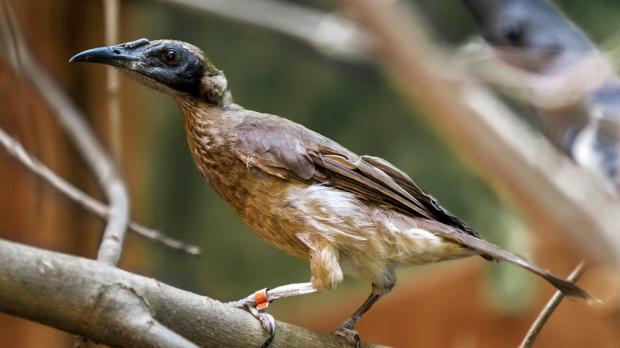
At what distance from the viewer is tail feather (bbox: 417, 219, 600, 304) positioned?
5.41 ft

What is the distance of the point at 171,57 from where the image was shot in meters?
1.88

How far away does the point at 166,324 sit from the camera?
1479 mm

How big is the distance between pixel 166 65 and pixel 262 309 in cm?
57

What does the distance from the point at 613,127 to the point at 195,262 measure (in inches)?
128

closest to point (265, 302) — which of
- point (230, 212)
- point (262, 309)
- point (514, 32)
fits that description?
point (262, 309)

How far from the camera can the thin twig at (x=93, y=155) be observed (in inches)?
72.3

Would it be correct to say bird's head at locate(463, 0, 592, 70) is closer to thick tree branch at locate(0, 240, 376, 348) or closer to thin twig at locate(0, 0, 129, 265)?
thin twig at locate(0, 0, 129, 265)

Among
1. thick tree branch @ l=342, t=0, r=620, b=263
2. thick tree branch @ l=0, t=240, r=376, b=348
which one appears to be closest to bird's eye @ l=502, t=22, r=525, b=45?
thick tree branch @ l=0, t=240, r=376, b=348

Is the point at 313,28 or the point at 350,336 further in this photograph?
the point at 313,28

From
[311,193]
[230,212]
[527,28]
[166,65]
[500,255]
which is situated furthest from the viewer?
[230,212]

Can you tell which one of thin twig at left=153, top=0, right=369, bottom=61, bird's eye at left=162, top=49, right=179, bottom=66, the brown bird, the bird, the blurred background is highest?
the bird

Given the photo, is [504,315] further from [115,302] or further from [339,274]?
[115,302]

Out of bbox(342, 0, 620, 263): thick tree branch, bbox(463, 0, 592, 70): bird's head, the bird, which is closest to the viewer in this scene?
bbox(342, 0, 620, 263): thick tree branch

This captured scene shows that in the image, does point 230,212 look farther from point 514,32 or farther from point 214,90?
point 214,90
